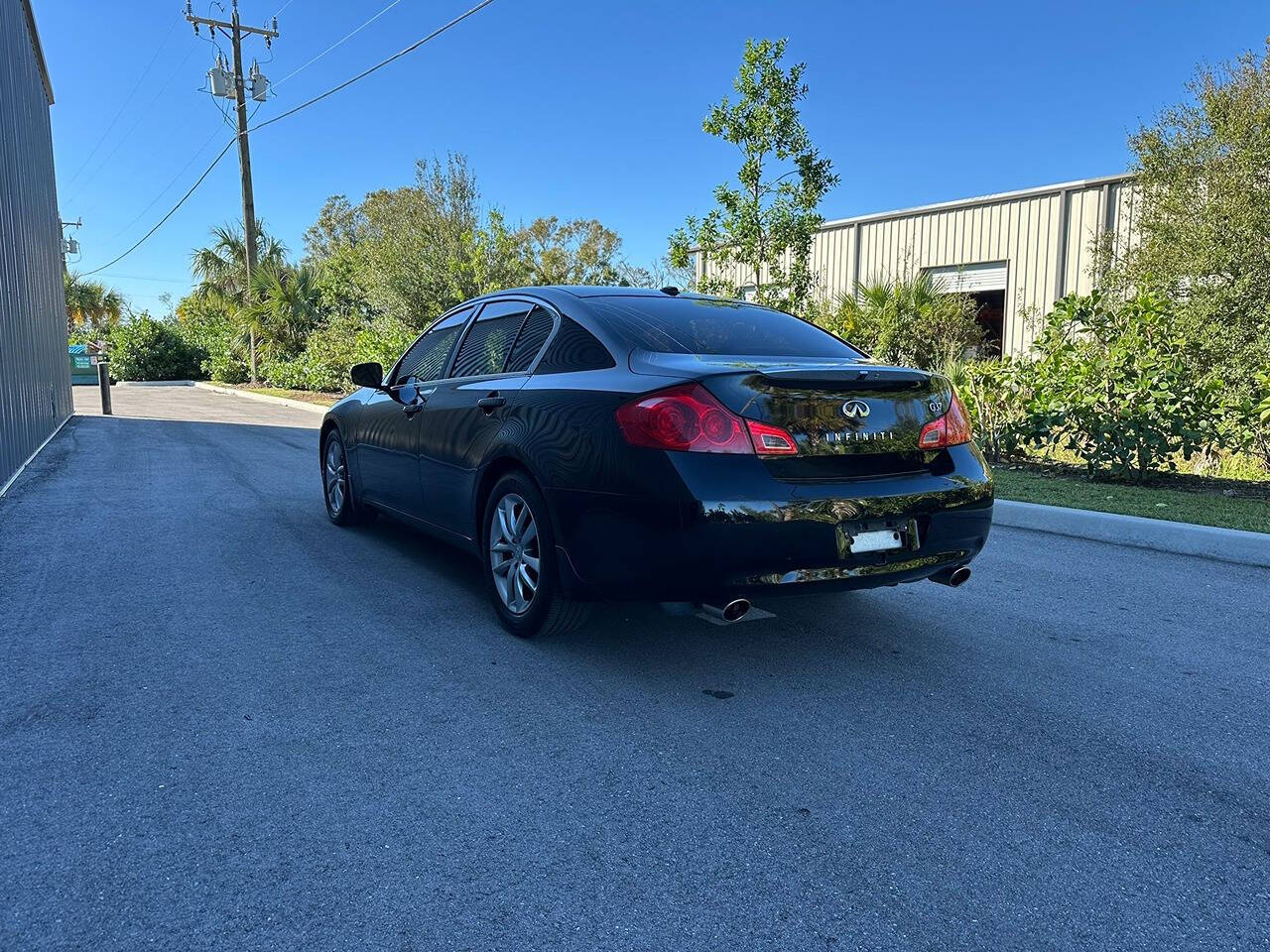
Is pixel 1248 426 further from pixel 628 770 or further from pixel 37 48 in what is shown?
pixel 37 48

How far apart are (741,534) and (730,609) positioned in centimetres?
31

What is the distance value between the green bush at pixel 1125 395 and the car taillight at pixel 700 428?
6715 millimetres

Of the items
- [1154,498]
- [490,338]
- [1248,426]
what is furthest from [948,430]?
[1248,426]

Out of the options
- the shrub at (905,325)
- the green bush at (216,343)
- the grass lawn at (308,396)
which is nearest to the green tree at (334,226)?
the green bush at (216,343)

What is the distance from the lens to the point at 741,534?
11.4ft

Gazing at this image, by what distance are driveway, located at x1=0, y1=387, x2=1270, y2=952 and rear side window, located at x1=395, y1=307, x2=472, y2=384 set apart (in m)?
1.30

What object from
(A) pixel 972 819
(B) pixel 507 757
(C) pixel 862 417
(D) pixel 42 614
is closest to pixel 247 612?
(D) pixel 42 614

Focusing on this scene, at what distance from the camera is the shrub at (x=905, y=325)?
16344mm

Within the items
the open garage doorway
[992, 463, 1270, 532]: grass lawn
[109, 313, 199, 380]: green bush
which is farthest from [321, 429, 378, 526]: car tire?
[109, 313, 199, 380]: green bush

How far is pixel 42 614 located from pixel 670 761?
3.53m

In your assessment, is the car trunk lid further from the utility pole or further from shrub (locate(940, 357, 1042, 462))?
the utility pole

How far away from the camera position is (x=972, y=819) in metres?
2.73

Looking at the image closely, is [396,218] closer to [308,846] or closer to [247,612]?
[247,612]

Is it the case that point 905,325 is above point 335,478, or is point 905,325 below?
above
